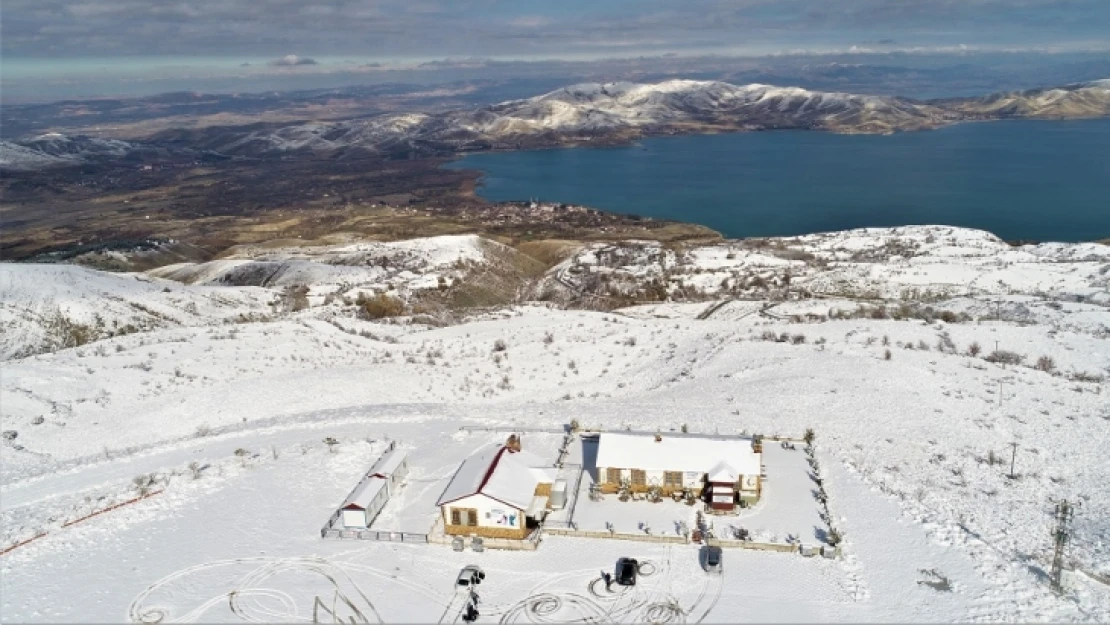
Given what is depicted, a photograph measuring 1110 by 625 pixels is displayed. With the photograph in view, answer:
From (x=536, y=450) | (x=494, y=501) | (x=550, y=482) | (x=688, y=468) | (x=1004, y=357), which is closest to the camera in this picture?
(x=494, y=501)

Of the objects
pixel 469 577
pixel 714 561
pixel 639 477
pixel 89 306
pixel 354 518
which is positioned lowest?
pixel 469 577

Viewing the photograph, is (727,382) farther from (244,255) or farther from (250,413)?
(244,255)

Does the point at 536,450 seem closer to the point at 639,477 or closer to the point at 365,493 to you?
the point at 639,477

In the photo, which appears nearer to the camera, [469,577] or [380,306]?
[469,577]

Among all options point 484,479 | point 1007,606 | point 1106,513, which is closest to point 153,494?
point 484,479

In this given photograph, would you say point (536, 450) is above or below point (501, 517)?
below

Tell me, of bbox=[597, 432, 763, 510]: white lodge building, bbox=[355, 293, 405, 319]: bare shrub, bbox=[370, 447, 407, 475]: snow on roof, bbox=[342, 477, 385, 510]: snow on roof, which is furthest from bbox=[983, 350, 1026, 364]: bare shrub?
bbox=[355, 293, 405, 319]: bare shrub

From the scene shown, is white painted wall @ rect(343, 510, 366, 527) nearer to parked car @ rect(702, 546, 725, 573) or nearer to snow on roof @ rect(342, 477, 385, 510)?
snow on roof @ rect(342, 477, 385, 510)

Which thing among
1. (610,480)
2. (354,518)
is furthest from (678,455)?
(354,518)
